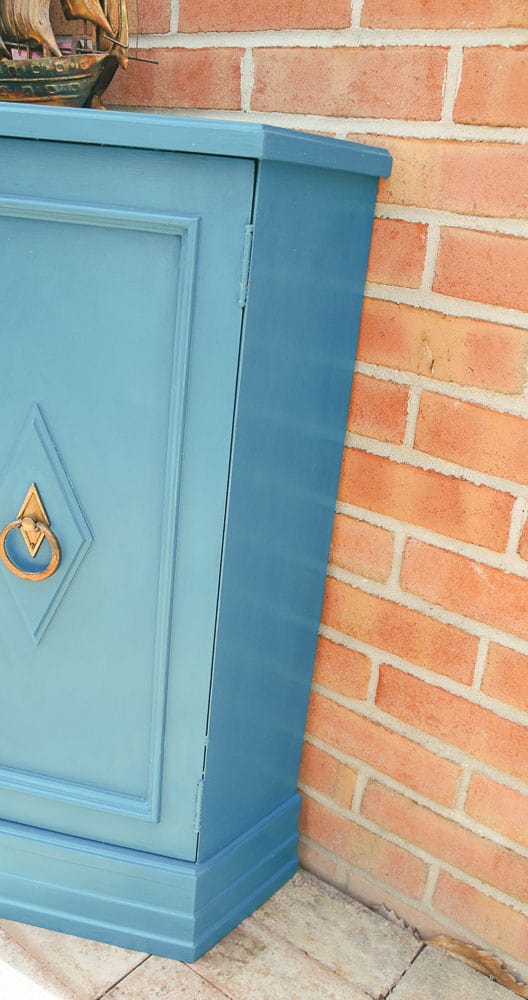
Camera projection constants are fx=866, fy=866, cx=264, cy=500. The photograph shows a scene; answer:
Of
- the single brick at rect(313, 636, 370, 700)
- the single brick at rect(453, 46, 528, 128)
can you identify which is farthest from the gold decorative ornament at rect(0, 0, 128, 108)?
the single brick at rect(313, 636, 370, 700)

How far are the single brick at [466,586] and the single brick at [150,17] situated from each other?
3.44 feet

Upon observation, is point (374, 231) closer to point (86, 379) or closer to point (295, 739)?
point (86, 379)

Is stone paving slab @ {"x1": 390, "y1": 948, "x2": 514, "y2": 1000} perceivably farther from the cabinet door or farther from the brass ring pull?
the brass ring pull

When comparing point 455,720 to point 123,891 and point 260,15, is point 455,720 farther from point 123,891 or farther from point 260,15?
point 260,15

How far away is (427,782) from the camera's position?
5.30 feet

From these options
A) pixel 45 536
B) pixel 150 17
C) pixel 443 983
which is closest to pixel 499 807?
pixel 443 983

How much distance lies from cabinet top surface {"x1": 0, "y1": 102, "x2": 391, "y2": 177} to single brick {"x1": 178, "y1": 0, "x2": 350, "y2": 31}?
312 millimetres

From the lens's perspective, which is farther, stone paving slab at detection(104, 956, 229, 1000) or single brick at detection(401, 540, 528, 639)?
stone paving slab at detection(104, 956, 229, 1000)

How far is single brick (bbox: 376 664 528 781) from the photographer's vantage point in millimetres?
1480

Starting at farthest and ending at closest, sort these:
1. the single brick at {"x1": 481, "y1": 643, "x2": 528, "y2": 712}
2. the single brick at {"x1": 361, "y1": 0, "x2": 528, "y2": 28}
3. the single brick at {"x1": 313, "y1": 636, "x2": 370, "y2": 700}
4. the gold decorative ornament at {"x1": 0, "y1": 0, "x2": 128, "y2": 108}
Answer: the single brick at {"x1": 313, "y1": 636, "x2": 370, "y2": 700} < the single brick at {"x1": 481, "y1": 643, "x2": 528, "y2": 712} < the gold decorative ornament at {"x1": 0, "y1": 0, "x2": 128, "y2": 108} < the single brick at {"x1": 361, "y1": 0, "x2": 528, "y2": 28}

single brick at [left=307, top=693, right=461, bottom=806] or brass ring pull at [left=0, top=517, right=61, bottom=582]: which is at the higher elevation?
brass ring pull at [left=0, top=517, right=61, bottom=582]

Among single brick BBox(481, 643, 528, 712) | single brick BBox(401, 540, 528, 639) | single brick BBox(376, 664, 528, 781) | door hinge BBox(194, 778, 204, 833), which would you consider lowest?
door hinge BBox(194, 778, 204, 833)

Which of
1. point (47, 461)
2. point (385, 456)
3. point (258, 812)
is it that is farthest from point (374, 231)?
point (258, 812)

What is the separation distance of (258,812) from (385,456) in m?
0.74
